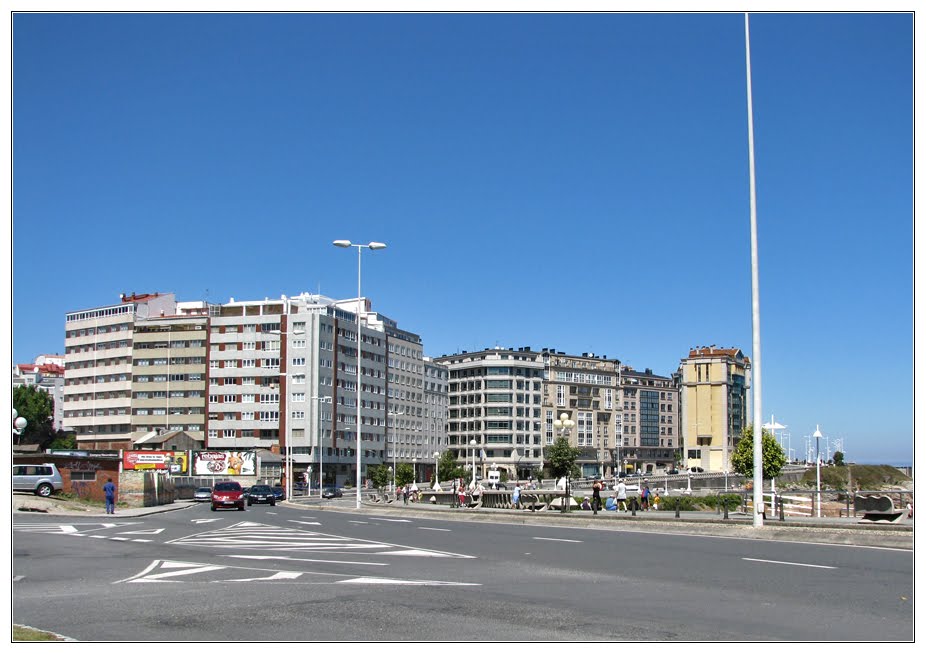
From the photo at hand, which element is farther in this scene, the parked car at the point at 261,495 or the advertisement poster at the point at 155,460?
the advertisement poster at the point at 155,460

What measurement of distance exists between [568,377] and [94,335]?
9135cm

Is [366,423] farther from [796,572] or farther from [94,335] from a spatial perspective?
[796,572]

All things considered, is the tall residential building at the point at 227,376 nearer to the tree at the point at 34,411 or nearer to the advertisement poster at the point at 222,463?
the tree at the point at 34,411

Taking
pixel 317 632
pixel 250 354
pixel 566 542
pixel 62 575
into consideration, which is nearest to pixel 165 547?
pixel 62 575

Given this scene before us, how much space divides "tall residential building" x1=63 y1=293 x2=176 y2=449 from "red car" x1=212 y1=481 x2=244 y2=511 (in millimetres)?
86255

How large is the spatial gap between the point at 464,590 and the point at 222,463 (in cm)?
10700

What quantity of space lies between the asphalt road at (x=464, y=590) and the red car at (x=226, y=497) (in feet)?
85.7

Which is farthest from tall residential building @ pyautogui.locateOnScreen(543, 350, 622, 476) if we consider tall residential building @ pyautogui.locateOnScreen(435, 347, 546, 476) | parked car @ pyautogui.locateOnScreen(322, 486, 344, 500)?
parked car @ pyautogui.locateOnScreen(322, 486, 344, 500)

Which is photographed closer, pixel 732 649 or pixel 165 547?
pixel 732 649

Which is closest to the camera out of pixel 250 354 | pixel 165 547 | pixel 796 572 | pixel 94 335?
pixel 796 572

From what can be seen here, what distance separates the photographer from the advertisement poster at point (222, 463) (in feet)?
376

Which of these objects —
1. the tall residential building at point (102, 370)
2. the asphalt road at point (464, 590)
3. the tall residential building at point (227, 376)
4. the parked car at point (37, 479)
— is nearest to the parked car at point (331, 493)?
the tall residential building at point (227, 376)

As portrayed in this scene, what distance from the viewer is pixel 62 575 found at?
16.1 m

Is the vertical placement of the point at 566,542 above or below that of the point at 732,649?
below
